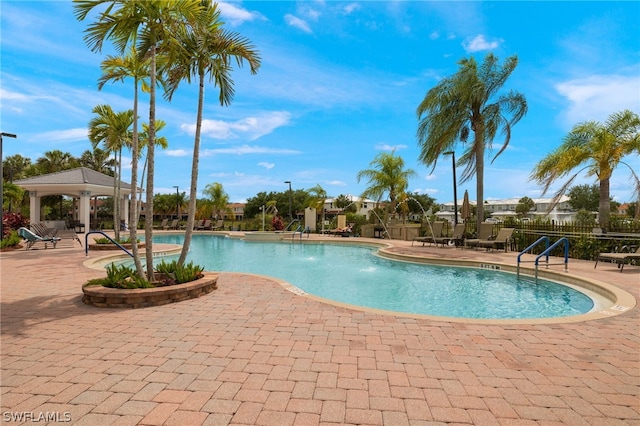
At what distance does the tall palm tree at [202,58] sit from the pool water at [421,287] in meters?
3.71

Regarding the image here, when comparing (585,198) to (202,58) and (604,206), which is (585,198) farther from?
(202,58)

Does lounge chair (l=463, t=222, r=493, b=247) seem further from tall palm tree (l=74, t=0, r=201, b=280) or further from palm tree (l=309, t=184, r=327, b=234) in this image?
palm tree (l=309, t=184, r=327, b=234)

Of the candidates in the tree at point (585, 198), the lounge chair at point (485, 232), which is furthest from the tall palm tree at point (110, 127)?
the tree at point (585, 198)

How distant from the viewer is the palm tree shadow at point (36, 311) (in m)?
4.13

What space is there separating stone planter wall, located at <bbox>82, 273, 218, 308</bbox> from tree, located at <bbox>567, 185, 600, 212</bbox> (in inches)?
2330

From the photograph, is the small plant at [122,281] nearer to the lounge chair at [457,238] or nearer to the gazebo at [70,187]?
the lounge chair at [457,238]

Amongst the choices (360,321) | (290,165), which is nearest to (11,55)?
(360,321)

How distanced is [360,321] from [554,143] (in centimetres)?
1487

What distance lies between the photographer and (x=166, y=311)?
476 cm

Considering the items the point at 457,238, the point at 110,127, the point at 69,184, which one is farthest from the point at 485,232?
the point at 69,184

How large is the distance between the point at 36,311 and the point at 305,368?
→ 13.9ft

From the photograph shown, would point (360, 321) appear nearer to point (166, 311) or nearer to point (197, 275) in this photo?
point (166, 311)

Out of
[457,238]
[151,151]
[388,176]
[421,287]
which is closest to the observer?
[151,151]

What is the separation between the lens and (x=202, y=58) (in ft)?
20.7
